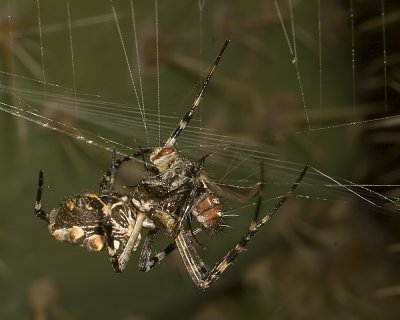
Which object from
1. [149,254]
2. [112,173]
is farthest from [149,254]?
[112,173]

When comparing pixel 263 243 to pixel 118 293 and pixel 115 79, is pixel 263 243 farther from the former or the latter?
pixel 115 79

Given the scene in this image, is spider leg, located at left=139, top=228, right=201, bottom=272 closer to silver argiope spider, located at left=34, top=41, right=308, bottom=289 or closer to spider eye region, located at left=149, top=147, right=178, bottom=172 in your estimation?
silver argiope spider, located at left=34, top=41, right=308, bottom=289

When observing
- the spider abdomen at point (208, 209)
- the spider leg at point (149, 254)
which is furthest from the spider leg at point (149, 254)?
the spider abdomen at point (208, 209)

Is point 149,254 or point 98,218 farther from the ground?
point 98,218

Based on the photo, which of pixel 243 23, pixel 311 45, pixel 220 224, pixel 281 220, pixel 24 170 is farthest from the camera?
pixel 281 220

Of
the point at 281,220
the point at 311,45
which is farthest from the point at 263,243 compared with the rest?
the point at 311,45

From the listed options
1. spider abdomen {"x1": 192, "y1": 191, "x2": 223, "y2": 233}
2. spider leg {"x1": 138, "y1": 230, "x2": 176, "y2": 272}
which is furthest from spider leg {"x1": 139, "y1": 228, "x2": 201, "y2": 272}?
spider abdomen {"x1": 192, "y1": 191, "x2": 223, "y2": 233}

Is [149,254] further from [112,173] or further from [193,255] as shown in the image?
[112,173]
